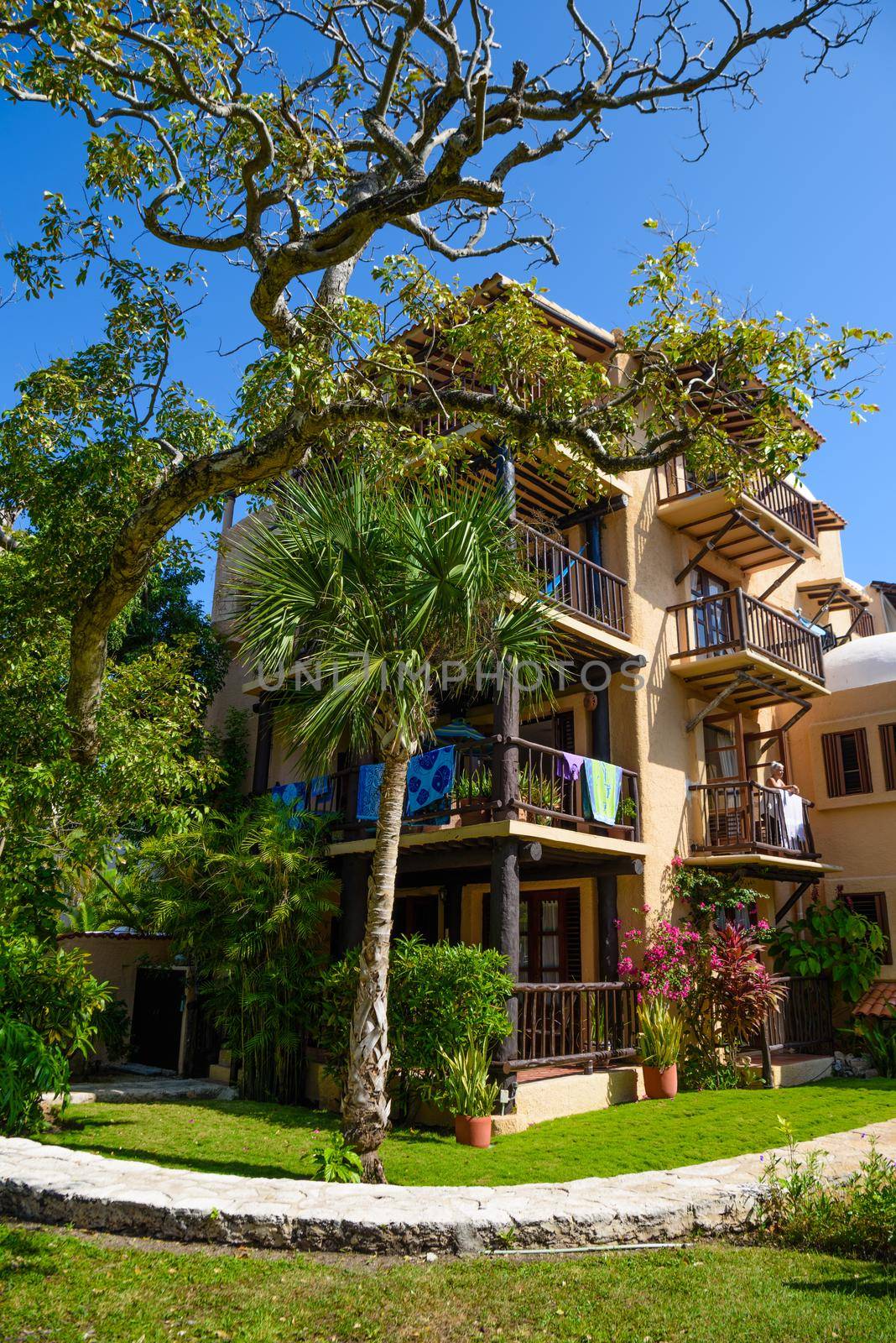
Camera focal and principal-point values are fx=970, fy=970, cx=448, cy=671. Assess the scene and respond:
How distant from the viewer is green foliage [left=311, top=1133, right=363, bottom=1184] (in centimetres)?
756

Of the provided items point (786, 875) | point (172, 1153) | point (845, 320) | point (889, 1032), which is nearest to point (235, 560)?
point (172, 1153)

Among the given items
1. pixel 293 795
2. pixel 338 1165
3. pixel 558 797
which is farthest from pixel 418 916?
pixel 338 1165

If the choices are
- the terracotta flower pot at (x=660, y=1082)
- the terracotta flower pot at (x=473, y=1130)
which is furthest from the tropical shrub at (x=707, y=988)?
the terracotta flower pot at (x=473, y=1130)

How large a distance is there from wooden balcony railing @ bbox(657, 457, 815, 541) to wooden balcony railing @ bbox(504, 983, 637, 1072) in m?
8.26

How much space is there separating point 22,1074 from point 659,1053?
8.05 meters

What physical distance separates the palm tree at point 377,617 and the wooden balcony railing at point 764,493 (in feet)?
26.3

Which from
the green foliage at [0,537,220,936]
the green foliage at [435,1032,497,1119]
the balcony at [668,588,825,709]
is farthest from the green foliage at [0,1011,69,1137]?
the balcony at [668,588,825,709]

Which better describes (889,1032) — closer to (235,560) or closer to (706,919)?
(706,919)

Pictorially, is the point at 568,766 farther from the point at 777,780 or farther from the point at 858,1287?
the point at 858,1287

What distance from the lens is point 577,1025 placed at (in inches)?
520

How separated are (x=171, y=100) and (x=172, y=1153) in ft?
31.7

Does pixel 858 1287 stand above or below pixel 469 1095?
below

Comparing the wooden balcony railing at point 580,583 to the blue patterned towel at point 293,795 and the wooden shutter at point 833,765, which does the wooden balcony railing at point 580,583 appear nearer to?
the blue patterned towel at point 293,795

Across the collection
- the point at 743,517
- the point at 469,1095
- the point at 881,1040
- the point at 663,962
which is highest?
the point at 743,517
